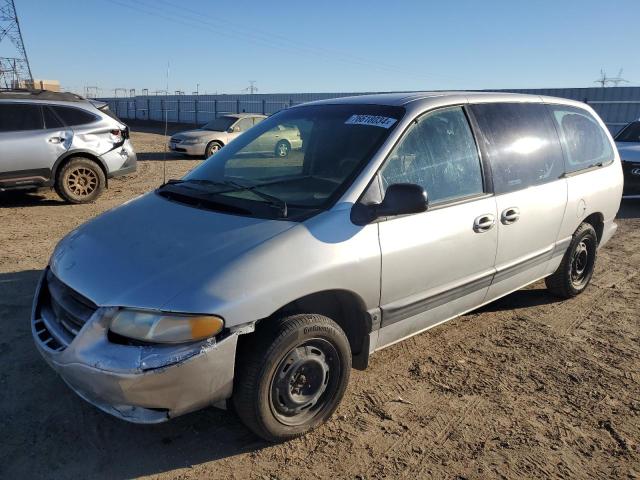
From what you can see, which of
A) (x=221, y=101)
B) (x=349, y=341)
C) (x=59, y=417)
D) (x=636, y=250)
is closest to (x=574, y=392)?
(x=349, y=341)

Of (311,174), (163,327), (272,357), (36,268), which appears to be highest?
(311,174)

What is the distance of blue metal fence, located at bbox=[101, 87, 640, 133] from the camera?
58.4ft

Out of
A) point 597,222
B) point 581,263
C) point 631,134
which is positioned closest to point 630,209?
point 631,134

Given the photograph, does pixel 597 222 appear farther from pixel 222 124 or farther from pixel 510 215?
pixel 222 124

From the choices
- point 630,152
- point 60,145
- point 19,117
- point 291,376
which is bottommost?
point 291,376

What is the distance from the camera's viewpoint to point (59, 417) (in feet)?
9.63

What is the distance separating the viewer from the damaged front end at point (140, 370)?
2.29 m

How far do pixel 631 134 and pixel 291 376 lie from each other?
10651 mm

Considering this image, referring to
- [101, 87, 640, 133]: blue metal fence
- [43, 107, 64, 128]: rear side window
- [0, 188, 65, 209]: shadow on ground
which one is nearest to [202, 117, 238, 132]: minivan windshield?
[101, 87, 640, 133]: blue metal fence

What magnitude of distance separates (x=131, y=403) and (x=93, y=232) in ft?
3.92

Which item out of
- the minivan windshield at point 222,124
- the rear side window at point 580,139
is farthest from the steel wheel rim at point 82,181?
the minivan windshield at point 222,124

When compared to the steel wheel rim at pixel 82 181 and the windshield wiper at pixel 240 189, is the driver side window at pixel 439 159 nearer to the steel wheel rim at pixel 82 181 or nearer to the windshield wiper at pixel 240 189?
the windshield wiper at pixel 240 189

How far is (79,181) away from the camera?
8609 millimetres

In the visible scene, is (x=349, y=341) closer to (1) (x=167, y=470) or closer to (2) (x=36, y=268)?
(1) (x=167, y=470)
